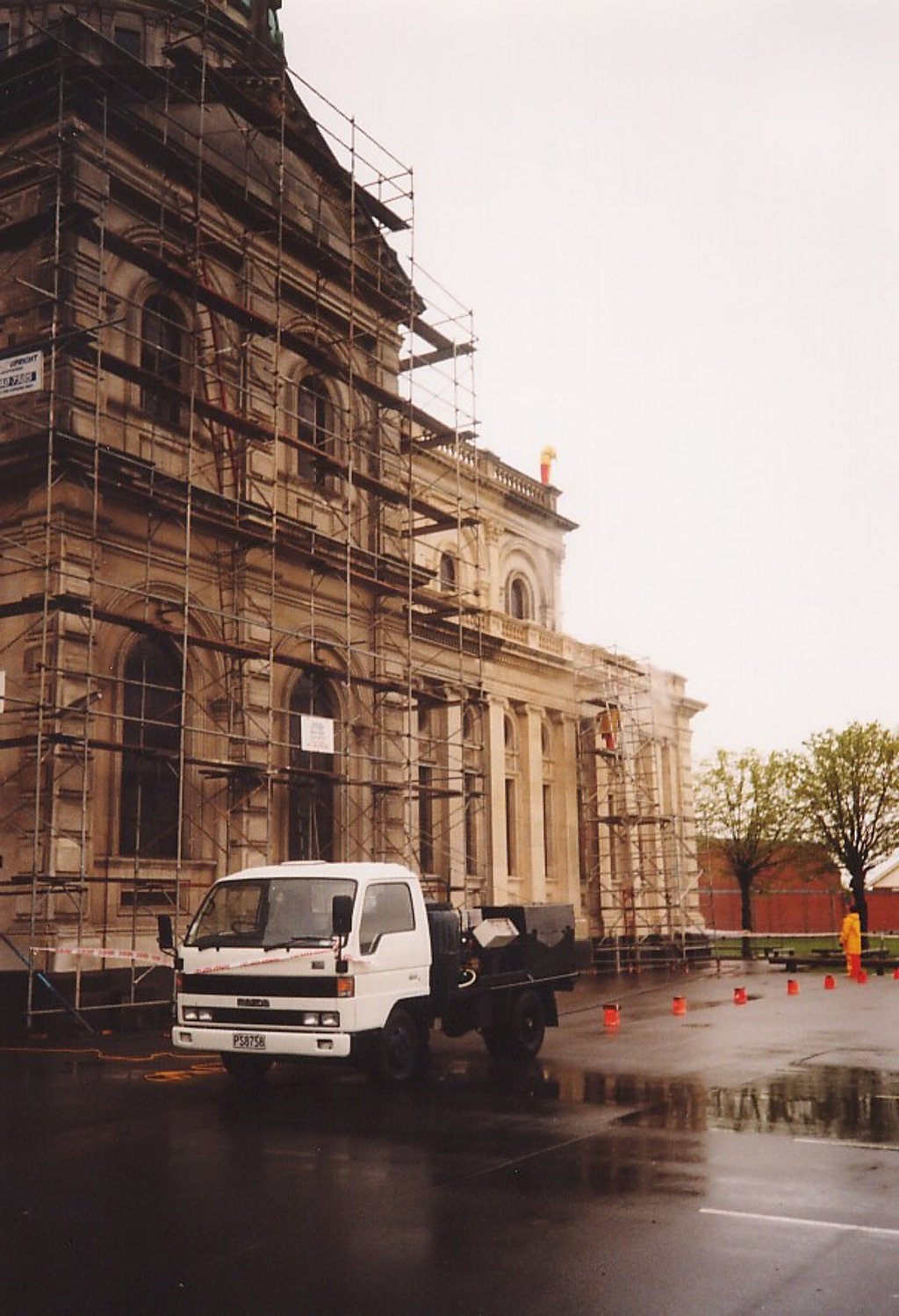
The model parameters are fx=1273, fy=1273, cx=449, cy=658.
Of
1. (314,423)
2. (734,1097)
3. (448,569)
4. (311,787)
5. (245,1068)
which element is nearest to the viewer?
(734,1097)

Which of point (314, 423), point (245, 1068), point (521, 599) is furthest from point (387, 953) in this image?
point (521, 599)

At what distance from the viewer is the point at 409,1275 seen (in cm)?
643

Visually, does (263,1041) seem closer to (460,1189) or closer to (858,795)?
(460,1189)

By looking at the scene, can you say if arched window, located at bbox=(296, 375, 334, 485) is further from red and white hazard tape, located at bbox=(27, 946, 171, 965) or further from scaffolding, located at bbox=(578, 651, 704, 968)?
scaffolding, located at bbox=(578, 651, 704, 968)

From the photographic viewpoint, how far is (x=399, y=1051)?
12.8 meters

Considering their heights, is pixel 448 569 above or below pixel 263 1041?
above

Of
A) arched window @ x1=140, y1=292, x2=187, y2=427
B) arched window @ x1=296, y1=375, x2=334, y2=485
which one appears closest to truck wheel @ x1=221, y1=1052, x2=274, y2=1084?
arched window @ x1=140, y1=292, x2=187, y2=427

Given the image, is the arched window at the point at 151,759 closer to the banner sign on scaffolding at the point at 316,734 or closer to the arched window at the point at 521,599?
the banner sign on scaffolding at the point at 316,734

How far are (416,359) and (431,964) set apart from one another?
21.4 metres

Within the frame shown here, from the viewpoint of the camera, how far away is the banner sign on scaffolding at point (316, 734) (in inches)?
898

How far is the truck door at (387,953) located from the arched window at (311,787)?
10610 mm

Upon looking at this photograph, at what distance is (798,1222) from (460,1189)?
84.1 inches

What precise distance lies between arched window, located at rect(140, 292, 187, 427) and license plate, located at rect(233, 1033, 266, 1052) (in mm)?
13019

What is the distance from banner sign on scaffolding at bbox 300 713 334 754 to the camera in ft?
74.8
